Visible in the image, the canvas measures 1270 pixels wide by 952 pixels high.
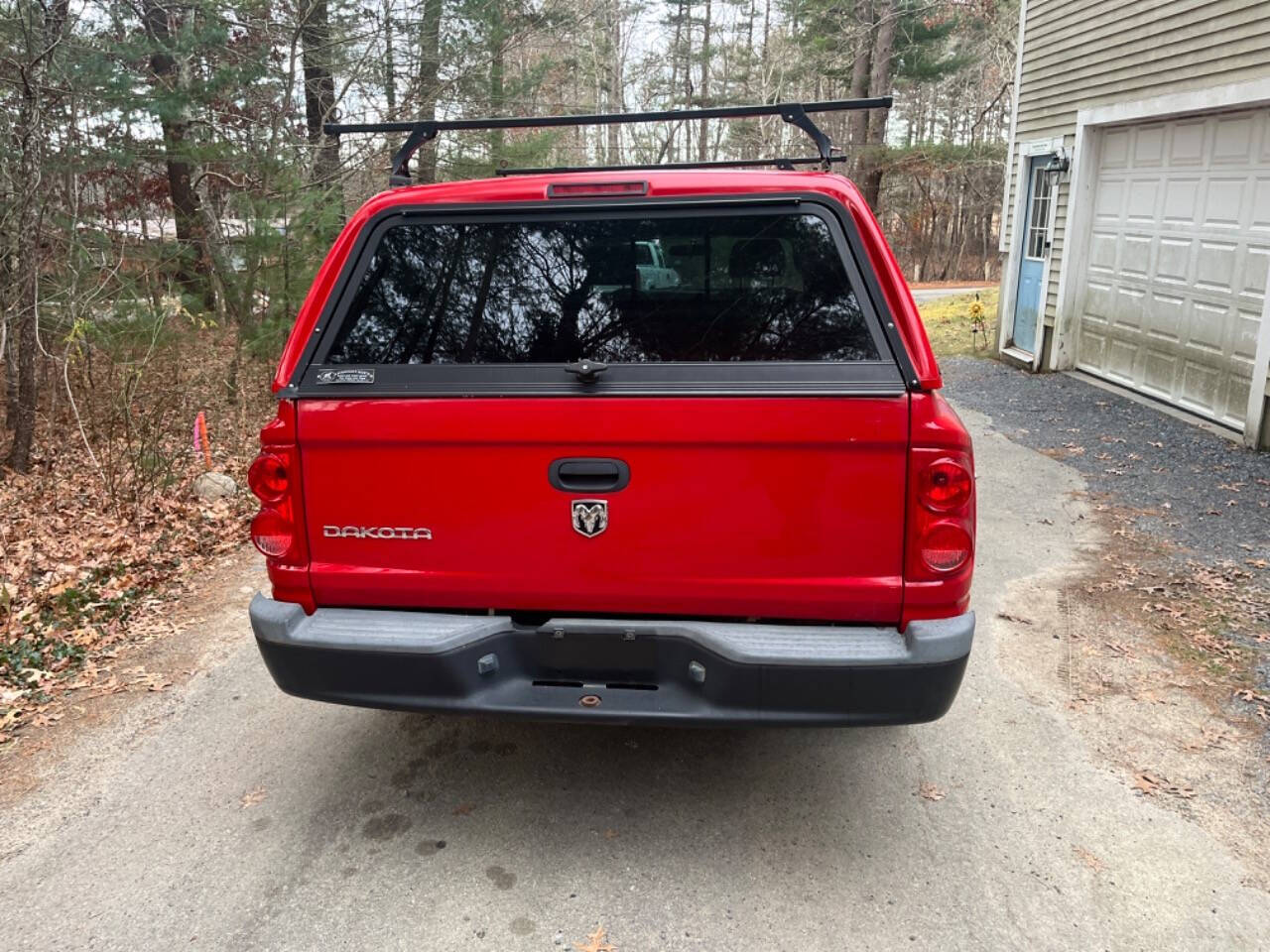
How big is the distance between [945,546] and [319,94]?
1160 centimetres

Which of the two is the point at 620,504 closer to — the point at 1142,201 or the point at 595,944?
the point at 595,944

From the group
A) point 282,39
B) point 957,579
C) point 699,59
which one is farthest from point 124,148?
point 699,59

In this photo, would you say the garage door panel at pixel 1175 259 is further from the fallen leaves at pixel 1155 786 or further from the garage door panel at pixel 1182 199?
the fallen leaves at pixel 1155 786

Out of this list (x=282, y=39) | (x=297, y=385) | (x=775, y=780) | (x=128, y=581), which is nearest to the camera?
(x=297, y=385)

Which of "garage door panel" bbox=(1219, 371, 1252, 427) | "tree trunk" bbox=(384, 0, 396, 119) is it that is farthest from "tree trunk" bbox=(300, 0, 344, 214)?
"garage door panel" bbox=(1219, 371, 1252, 427)

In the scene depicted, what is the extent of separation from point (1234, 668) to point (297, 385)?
4.02 metres

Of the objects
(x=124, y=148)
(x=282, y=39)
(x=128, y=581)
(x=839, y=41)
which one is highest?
(x=839, y=41)

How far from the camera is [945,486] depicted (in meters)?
2.49

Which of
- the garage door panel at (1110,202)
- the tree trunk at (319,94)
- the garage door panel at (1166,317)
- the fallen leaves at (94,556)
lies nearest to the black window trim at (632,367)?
the fallen leaves at (94,556)

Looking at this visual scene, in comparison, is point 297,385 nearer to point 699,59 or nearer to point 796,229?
point 796,229

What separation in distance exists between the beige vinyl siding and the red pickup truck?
701 centimetres

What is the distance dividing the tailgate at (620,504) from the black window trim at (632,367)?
40 millimetres

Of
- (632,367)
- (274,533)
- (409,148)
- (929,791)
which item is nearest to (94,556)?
(274,533)

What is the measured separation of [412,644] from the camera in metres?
2.63
